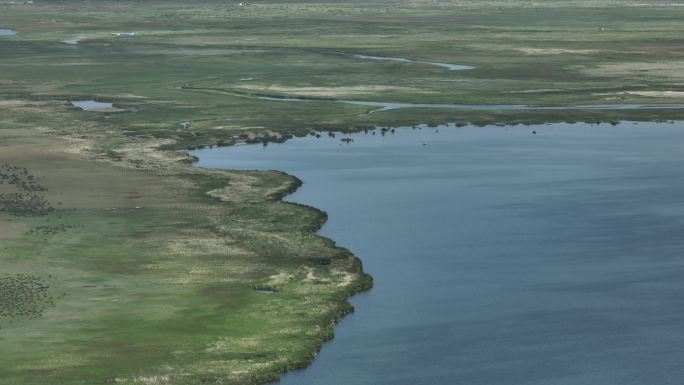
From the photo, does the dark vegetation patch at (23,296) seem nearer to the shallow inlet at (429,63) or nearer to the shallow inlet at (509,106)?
the shallow inlet at (509,106)

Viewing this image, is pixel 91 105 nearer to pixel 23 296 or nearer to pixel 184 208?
pixel 184 208

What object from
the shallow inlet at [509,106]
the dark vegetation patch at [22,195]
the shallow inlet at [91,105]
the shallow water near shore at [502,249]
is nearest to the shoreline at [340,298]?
the shallow water near shore at [502,249]

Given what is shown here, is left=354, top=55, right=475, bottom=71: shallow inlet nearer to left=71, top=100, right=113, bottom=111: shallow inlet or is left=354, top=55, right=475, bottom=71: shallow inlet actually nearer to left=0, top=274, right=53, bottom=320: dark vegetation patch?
left=71, top=100, right=113, bottom=111: shallow inlet

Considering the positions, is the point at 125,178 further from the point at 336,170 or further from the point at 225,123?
the point at 225,123

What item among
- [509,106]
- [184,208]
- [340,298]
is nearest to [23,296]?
[340,298]

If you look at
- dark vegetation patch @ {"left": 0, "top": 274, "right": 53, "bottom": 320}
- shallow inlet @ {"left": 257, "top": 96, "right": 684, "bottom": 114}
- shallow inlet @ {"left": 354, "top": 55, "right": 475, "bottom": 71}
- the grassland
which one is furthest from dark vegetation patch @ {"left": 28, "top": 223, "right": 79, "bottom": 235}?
shallow inlet @ {"left": 354, "top": 55, "right": 475, "bottom": 71}

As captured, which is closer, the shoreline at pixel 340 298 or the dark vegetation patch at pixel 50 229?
the shoreline at pixel 340 298
